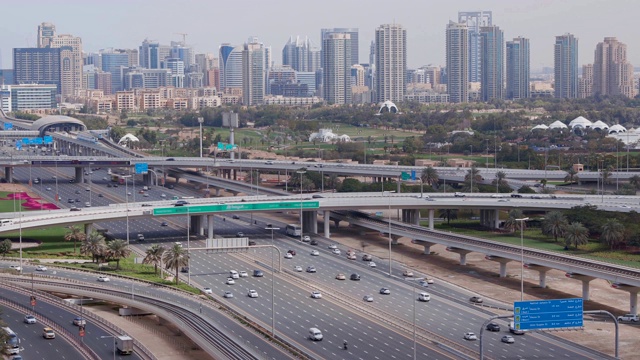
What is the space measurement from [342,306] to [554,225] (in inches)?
760

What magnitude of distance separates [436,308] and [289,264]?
11.2 metres

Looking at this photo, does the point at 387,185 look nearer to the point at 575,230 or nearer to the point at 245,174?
the point at 245,174

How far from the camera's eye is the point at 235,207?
61812 mm

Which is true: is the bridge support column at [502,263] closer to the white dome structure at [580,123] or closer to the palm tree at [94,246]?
the palm tree at [94,246]

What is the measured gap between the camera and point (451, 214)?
70.9 m

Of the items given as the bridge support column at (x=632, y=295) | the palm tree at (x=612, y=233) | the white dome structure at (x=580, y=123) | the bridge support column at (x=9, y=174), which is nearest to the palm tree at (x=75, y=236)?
the palm tree at (x=612, y=233)

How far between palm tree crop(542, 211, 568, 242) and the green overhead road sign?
12.1 metres

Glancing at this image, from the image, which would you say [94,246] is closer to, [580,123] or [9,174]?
[9,174]

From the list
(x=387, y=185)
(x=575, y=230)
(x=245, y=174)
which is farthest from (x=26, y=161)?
(x=575, y=230)

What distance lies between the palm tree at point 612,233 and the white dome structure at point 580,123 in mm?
81747

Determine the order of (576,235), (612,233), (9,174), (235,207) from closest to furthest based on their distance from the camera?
(612,233)
(576,235)
(235,207)
(9,174)

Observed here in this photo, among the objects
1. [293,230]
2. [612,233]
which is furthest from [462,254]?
[293,230]

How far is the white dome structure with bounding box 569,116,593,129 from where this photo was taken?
137 meters

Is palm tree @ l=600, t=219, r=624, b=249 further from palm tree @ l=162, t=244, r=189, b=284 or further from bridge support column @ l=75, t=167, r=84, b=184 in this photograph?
bridge support column @ l=75, t=167, r=84, b=184
